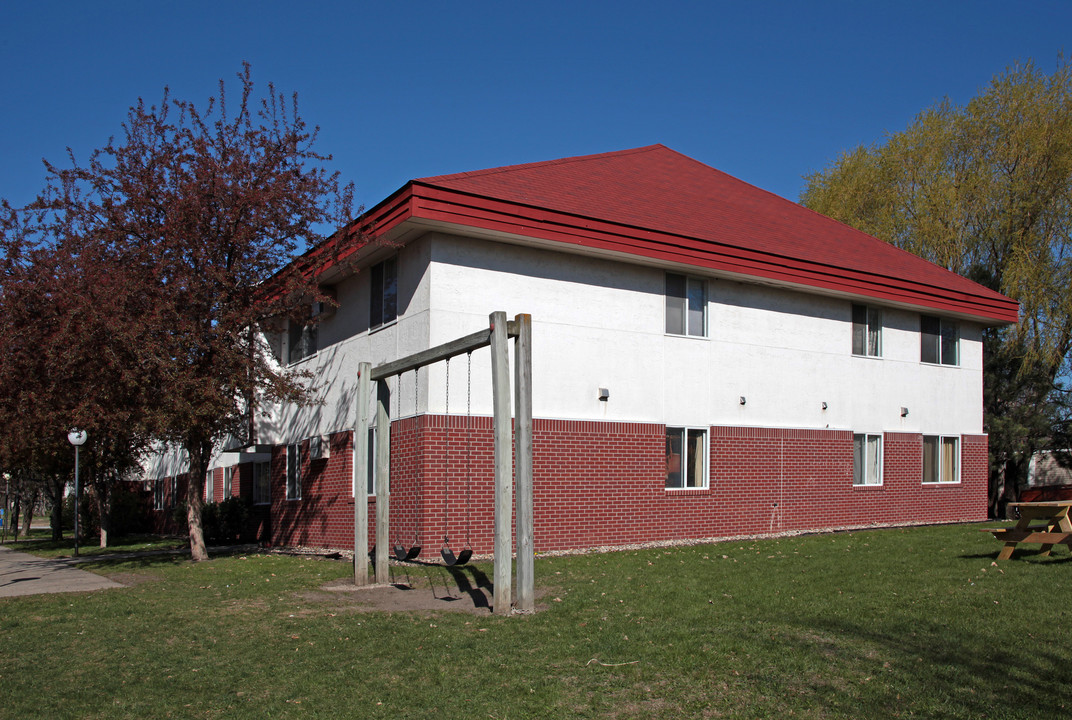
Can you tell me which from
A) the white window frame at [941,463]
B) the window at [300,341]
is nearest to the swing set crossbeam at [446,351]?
the window at [300,341]

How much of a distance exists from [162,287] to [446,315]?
14.1 ft

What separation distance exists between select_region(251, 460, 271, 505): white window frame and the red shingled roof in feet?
32.1

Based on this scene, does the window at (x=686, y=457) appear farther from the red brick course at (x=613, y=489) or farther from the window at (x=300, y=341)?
the window at (x=300, y=341)

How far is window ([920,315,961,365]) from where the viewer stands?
20.7 m

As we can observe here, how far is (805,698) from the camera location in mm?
5586

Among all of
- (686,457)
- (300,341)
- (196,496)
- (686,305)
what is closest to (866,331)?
(686,305)

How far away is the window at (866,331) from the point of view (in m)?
19.5

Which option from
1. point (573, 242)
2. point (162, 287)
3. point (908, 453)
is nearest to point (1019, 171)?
point (908, 453)

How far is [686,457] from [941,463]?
768cm

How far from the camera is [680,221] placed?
1723 cm

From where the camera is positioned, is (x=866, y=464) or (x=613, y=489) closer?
(x=613, y=489)

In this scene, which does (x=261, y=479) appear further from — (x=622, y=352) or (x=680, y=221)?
(x=680, y=221)

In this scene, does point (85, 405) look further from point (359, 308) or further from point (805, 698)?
point (805, 698)

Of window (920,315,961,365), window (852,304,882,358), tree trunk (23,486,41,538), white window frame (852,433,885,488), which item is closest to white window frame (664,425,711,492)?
white window frame (852,433,885,488)
